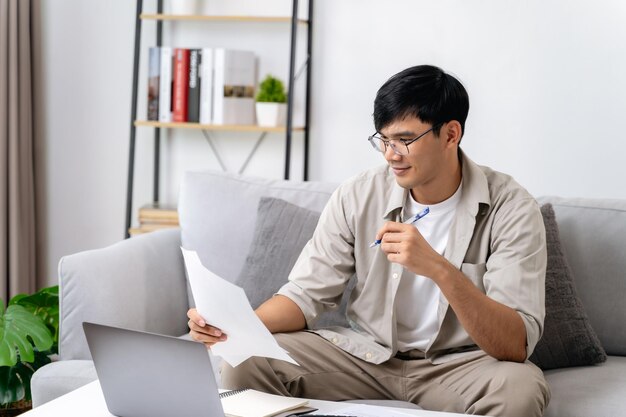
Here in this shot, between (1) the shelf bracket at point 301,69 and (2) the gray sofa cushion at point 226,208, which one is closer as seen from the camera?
(2) the gray sofa cushion at point 226,208

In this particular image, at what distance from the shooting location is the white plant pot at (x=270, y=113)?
337cm

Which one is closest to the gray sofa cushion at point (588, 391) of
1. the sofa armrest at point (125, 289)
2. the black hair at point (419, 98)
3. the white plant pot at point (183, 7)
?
the black hair at point (419, 98)

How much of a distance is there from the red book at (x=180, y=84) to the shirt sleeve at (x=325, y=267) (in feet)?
4.60

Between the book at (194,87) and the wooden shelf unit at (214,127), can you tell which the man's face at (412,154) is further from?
the book at (194,87)

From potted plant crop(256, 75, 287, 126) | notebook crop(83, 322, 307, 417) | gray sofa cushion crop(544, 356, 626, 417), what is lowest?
gray sofa cushion crop(544, 356, 626, 417)

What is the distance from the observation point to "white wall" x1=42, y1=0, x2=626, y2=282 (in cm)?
323

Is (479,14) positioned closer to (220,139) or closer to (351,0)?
(351,0)

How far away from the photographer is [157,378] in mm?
1419

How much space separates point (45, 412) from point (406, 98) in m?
0.98

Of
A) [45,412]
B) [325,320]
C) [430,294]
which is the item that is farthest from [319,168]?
[45,412]

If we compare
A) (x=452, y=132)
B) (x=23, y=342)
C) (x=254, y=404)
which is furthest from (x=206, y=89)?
(x=254, y=404)

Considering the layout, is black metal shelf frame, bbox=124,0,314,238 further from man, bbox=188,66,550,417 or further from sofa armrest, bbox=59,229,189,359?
man, bbox=188,66,550,417

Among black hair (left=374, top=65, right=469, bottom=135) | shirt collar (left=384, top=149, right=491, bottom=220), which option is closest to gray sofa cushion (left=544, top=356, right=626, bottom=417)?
shirt collar (left=384, top=149, right=491, bottom=220)

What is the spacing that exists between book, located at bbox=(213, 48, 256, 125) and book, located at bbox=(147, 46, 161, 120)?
22cm
